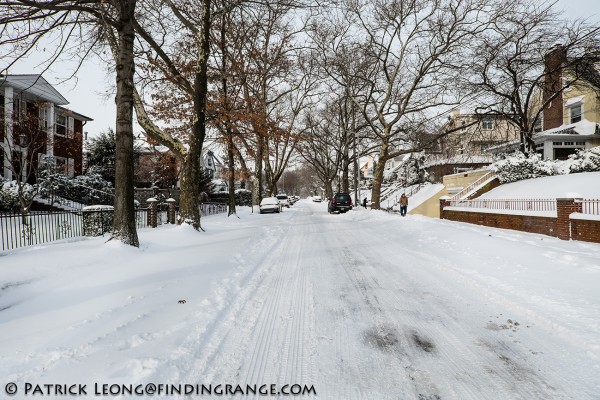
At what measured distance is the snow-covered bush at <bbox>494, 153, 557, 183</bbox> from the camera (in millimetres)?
18203

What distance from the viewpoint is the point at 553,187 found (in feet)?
49.3

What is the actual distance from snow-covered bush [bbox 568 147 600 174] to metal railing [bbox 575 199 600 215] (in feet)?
30.0

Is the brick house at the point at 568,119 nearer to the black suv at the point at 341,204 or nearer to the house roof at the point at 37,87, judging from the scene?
the black suv at the point at 341,204

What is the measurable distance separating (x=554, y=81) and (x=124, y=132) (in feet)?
81.2

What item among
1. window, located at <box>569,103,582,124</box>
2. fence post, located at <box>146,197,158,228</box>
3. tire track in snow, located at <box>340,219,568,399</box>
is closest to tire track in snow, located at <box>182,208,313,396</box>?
tire track in snow, located at <box>340,219,568,399</box>

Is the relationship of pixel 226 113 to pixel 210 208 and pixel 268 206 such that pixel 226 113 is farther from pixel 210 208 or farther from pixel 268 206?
pixel 268 206

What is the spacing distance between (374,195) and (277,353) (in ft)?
Result: 73.3

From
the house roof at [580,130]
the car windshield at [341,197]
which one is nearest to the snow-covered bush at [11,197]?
the car windshield at [341,197]

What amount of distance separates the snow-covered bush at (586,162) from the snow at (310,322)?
1275 centimetres

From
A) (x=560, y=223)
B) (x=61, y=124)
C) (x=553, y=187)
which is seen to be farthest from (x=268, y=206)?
(x=560, y=223)

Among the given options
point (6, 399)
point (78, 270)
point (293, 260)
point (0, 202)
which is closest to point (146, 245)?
point (78, 270)

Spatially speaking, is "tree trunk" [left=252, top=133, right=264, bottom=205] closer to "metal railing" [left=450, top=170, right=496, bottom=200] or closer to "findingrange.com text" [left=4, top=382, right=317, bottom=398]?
"metal railing" [left=450, top=170, right=496, bottom=200]

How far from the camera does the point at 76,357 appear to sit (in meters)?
3.06

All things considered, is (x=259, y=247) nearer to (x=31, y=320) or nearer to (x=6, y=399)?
(x=31, y=320)
